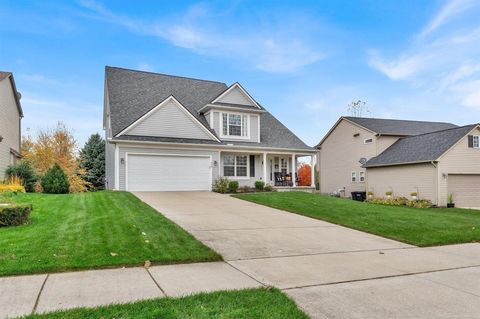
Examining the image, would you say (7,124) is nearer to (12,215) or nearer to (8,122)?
(8,122)

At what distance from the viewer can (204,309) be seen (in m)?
3.96

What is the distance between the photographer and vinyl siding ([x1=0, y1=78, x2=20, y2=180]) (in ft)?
65.5

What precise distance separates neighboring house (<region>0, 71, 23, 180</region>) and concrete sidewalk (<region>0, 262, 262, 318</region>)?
55.7ft

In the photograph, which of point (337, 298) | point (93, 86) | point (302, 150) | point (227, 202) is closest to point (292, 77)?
point (302, 150)

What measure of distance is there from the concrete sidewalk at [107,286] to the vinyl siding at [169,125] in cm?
1454

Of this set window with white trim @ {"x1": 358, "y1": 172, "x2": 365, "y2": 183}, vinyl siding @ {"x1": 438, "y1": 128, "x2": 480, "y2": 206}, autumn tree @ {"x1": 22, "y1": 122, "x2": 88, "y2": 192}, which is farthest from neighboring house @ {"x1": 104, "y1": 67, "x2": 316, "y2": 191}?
autumn tree @ {"x1": 22, "y1": 122, "x2": 88, "y2": 192}

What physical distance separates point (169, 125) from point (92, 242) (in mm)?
13789

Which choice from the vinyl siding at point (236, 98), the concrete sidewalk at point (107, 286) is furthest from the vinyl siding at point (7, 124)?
the concrete sidewalk at point (107, 286)

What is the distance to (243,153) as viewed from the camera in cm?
2302

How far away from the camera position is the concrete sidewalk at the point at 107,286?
4121 mm

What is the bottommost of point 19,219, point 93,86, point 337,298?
point 337,298

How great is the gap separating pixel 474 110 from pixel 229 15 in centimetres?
2326

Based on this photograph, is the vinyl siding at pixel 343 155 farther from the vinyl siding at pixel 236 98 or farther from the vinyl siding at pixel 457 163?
the vinyl siding at pixel 236 98

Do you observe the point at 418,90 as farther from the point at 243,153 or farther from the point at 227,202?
the point at 227,202
